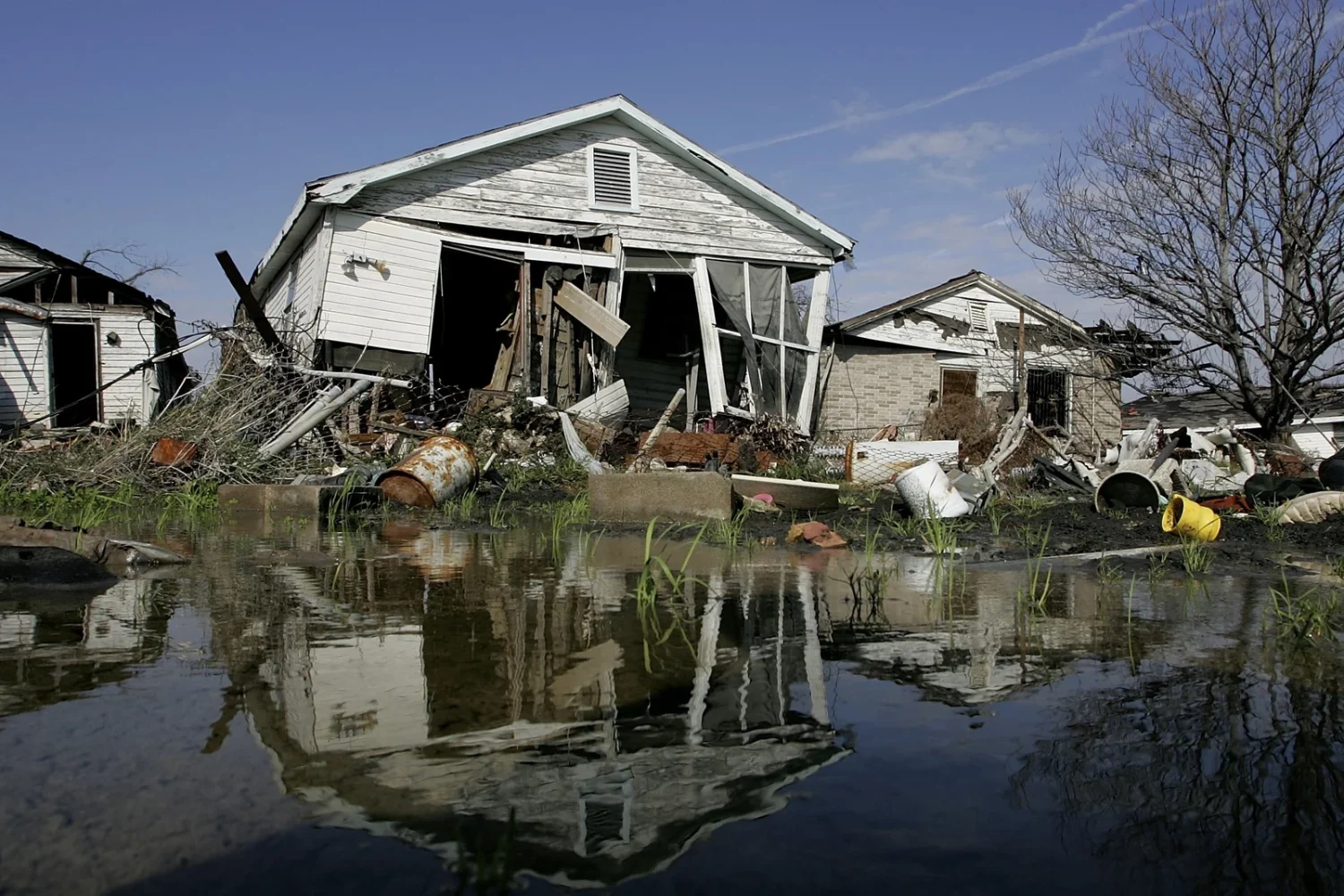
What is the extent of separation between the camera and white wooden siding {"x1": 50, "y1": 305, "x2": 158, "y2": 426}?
18141mm

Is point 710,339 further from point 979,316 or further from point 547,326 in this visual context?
point 979,316

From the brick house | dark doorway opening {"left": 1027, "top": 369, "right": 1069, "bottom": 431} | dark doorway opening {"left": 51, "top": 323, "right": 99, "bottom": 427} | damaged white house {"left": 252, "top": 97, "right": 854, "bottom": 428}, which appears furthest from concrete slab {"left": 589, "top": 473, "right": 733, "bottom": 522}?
dark doorway opening {"left": 51, "top": 323, "right": 99, "bottom": 427}

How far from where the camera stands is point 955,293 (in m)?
20.1

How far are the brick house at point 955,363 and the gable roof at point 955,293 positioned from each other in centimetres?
2

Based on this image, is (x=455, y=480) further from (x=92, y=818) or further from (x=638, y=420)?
(x=92, y=818)

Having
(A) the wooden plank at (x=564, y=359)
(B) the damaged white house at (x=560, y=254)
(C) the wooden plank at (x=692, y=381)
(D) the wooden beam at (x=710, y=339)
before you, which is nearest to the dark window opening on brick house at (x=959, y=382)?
(B) the damaged white house at (x=560, y=254)

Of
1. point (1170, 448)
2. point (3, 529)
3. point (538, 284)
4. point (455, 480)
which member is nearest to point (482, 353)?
point (538, 284)

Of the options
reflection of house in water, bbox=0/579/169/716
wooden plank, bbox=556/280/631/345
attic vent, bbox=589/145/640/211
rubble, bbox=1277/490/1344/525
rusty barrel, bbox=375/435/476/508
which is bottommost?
reflection of house in water, bbox=0/579/169/716

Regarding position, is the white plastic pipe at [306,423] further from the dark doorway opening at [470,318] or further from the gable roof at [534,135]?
the dark doorway opening at [470,318]

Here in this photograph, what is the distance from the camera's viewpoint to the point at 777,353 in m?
15.9

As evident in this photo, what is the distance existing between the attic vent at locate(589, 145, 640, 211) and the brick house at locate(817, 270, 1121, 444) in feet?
17.9

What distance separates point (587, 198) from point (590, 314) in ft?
6.11

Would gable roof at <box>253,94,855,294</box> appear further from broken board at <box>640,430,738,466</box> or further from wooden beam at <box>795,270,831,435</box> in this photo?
broken board at <box>640,430,738,466</box>

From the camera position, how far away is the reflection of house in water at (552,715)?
1674 mm
